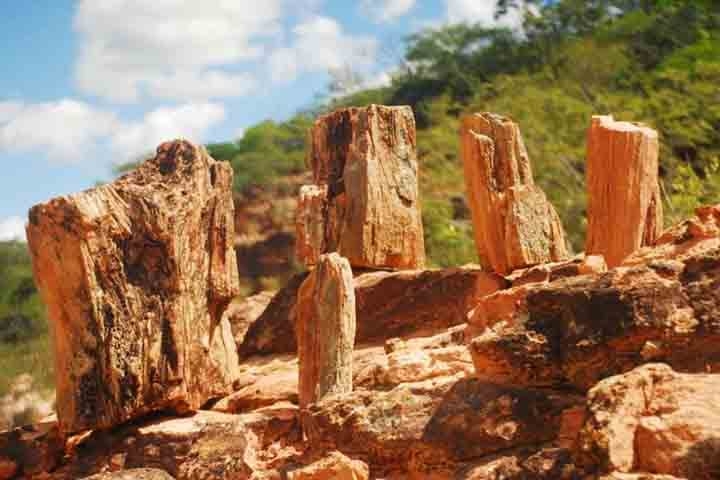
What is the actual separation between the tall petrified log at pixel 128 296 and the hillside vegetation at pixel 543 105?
21.0ft

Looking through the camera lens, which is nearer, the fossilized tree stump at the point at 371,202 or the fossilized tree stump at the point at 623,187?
the fossilized tree stump at the point at 623,187

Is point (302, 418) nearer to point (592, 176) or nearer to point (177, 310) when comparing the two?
point (177, 310)

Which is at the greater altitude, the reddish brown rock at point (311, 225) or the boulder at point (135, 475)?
the reddish brown rock at point (311, 225)

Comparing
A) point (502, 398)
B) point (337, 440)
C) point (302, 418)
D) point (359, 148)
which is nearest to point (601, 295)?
point (502, 398)

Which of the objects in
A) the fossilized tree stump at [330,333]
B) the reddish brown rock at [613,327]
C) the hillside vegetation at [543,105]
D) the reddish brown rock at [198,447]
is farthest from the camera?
the hillside vegetation at [543,105]

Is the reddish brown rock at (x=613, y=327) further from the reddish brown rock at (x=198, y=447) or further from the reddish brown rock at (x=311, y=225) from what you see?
the reddish brown rock at (x=311, y=225)

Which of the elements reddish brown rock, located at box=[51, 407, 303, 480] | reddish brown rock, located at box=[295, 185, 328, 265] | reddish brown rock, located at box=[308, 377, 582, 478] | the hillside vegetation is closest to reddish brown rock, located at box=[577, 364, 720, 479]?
reddish brown rock, located at box=[308, 377, 582, 478]

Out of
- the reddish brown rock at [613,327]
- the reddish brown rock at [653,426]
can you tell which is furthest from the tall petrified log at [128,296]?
the reddish brown rock at [653,426]

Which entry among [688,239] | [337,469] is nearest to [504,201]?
[688,239]

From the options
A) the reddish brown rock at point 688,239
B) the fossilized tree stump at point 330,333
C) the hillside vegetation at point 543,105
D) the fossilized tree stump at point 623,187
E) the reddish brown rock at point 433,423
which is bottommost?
the reddish brown rock at point 433,423

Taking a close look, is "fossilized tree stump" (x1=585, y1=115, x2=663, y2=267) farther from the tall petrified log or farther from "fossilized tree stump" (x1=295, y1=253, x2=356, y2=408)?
the tall petrified log

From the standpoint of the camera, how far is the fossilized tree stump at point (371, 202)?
321 inches

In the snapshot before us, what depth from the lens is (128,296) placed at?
21.5ft

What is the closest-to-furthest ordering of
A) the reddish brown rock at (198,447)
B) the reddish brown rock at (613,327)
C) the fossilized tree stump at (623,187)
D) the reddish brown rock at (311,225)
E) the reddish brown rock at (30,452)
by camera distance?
the reddish brown rock at (613,327) → the reddish brown rock at (198,447) → the fossilized tree stump at (623,187) → the reddish brown rock at (30,452) → the reddish brown rock at (311,225)
